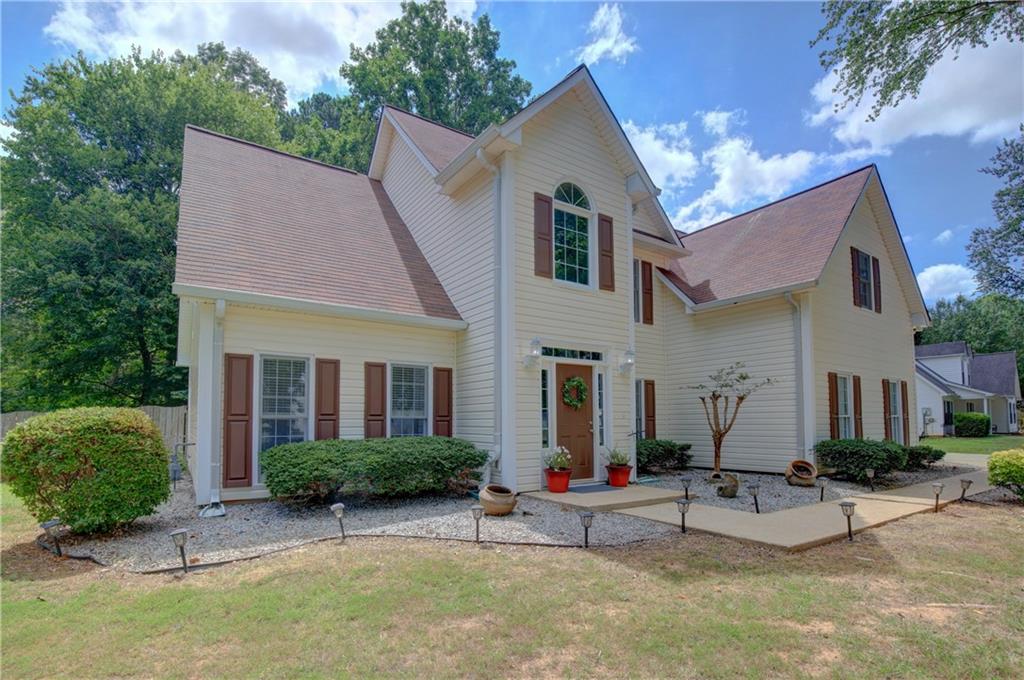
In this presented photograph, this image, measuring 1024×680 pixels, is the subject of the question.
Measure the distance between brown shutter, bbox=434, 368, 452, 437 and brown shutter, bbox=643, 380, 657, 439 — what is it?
517cm

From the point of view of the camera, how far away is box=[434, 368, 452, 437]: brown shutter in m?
9.69

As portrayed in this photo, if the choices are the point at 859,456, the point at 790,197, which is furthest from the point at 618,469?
the point at 790,197

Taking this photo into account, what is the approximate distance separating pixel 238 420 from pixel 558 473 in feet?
16.6

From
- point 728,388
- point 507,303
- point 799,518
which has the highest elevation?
point 507,303

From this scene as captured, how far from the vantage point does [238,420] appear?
781cm

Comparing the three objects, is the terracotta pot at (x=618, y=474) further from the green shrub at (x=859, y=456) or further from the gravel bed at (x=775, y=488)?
the green shrub at (x=859, y=456)

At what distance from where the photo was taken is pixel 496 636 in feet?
11.8

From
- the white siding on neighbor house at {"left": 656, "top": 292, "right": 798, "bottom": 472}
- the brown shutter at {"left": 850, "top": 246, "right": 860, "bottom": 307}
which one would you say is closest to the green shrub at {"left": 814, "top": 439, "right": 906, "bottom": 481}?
the white siding on neighbor house at {"left": 656, "top": 292, "right": 798, "bottom": 472}

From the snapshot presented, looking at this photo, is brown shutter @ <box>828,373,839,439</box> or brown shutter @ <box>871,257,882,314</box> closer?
brown shutter @ <box>828,373,839,439</box>

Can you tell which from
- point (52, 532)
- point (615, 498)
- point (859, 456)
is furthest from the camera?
point (859, 456)

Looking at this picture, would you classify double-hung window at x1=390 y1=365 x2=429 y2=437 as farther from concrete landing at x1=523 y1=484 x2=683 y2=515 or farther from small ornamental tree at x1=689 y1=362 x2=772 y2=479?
small ornamental tree at x1=689 y1=362 x2=772 y2=479

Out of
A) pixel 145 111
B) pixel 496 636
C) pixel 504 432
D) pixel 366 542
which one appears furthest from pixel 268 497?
pixel 145 111

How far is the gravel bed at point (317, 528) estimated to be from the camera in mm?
5598

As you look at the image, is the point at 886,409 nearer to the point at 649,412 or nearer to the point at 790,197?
the point at 790,197
